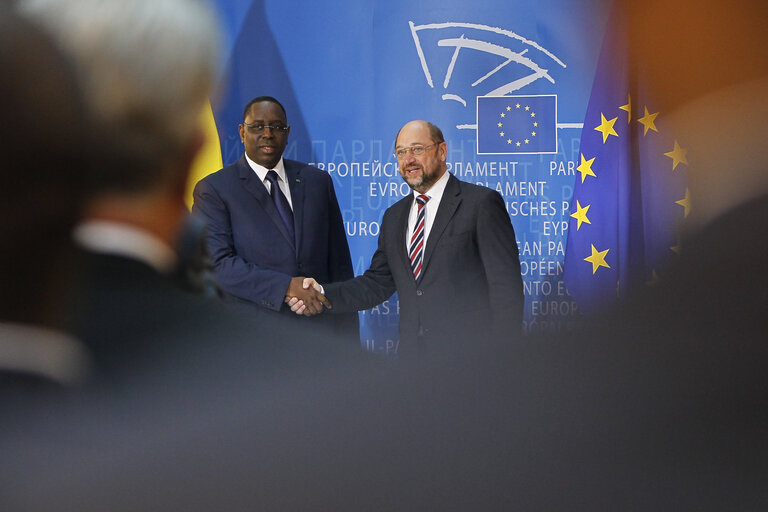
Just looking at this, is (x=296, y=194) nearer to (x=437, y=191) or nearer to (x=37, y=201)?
(x=437, y=191)

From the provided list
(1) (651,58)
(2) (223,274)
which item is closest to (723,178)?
(1) (651,58)

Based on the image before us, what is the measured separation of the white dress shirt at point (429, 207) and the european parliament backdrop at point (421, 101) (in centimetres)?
99

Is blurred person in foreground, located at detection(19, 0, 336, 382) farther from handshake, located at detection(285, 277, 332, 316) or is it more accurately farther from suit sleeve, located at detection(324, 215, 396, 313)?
suit sleeve, located at detection(324, 215, 396, 313)

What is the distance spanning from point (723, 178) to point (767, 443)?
0.06m

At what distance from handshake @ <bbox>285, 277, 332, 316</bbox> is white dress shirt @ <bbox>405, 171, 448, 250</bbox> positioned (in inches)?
16.0

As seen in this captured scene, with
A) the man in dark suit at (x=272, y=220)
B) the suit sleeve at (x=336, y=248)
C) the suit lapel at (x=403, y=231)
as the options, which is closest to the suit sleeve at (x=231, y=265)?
the man in dark suit at (x=272, y=220)

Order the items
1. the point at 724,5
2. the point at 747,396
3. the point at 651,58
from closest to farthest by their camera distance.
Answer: the point at 747,396 < the point at 724,5 < the point at 651,58

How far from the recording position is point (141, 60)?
0.21 meters

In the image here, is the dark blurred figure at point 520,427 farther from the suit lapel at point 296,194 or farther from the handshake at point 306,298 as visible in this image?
the suit lapel at point 296,194

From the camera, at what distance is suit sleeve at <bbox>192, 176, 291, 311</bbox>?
267 centimetres

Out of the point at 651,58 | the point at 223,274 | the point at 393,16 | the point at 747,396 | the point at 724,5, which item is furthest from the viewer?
the point at 393,16

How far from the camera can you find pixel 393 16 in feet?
12.9

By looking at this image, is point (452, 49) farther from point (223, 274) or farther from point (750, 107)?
point (750, 107)

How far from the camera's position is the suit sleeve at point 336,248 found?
324cm
